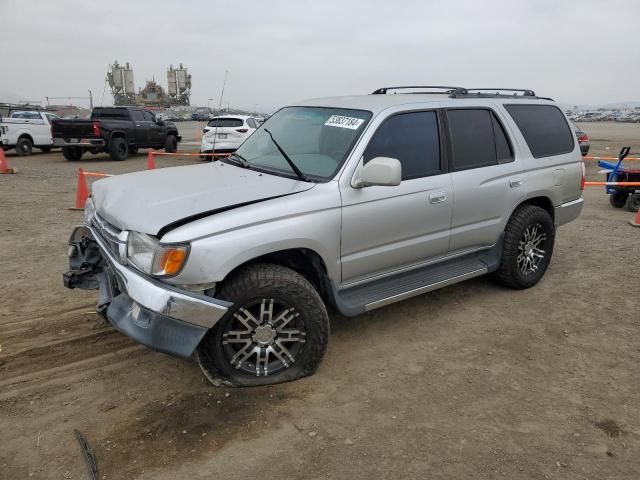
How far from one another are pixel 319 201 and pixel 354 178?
13.9 inches

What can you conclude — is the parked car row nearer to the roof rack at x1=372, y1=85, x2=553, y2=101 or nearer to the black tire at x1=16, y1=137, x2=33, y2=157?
the black tire at x1=16, y1=137, x2=33, y2=157

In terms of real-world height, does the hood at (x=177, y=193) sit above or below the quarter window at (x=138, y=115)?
below

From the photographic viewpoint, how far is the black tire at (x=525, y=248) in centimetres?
477

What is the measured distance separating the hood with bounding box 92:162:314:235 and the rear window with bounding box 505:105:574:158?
258cm

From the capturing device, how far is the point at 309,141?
4020 millimetres

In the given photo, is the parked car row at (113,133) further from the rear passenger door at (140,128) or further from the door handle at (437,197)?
the door handle at (437,197)

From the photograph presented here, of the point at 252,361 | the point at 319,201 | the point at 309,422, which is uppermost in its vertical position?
the point at 319,201

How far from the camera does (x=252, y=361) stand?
329 cm

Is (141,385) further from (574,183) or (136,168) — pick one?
(136,168)

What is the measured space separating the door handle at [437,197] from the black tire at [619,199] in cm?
680

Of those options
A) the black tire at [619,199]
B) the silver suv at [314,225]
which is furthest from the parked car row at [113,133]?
the black tire at [619,199]

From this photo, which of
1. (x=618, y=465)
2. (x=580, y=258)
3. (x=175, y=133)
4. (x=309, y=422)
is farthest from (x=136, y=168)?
(x=618, y=465)

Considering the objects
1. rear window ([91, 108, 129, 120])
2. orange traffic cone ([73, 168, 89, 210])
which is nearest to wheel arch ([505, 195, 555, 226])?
orange traffic cone ([73, 168, 89, 210])

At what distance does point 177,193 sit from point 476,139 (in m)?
2.61
